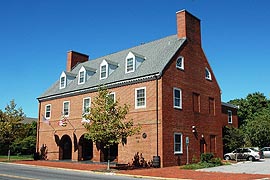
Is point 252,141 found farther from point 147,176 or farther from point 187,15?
point 147,176

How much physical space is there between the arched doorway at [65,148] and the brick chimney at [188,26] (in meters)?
16.7

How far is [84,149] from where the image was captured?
34406mm

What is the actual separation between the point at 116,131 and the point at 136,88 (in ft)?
19.1

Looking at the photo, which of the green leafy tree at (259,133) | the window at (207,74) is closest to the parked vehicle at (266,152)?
the green leafy tree at (259,133)

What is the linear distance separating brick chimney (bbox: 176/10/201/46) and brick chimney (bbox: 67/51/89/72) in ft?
53.2

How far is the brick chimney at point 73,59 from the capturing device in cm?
4122

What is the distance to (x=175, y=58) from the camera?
28.1 m

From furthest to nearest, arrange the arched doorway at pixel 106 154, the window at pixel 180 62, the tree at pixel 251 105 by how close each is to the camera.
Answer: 1. the tree at pixel 251 105
2. the arched doorway at pixel 106 154
3. the window at pixel 180 62

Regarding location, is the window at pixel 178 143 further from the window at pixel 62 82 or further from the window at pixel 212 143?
the window at pixel 62 82

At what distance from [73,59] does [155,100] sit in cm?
1863

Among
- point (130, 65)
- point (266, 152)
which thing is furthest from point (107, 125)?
point (266, 152)

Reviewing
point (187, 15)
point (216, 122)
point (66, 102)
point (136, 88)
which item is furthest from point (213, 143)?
point (66, 102)

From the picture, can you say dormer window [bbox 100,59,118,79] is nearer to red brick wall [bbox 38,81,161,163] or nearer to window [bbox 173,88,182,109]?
red brick wall [bbox 38,81,161,163]

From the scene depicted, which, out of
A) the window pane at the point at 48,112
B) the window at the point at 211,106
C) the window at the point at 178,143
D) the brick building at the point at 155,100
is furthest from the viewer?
the window pane at the point at 48,112
